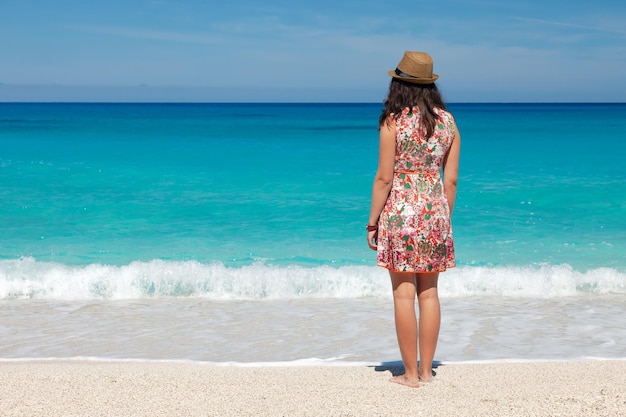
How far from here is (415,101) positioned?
149 inches

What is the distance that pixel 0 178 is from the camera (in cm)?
1914

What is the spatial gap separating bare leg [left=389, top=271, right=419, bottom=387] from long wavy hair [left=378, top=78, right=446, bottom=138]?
815 mm

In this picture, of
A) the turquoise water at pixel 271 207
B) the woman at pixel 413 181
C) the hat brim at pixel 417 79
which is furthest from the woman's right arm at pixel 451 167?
the turquoise water at pixel 271 207

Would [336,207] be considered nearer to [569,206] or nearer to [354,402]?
[569,206]

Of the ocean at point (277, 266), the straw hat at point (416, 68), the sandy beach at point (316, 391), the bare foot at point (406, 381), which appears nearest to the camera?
the sandy beach at point (316, 391)

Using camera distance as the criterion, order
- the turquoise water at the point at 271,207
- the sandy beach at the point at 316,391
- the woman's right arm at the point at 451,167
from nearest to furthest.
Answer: the sandy beach at the point at 316,391
the woman's right arm at the point at 451,167
the turquoise water at the point at 271,207

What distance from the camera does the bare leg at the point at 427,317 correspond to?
13.1 feet

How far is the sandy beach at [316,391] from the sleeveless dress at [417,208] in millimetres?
728

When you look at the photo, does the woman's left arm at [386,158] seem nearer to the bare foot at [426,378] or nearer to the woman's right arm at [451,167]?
the woman's right arm at [451,167]

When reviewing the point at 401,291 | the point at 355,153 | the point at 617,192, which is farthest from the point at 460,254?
the point at 355,153

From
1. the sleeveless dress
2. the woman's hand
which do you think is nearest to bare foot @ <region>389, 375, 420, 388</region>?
the sleeveless dress

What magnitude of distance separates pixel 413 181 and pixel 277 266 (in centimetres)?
568

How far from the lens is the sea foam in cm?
770

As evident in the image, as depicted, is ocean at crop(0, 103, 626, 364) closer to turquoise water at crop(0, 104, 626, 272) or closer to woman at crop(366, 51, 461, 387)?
turquoise water at crop(0, 104, 626, 272)
